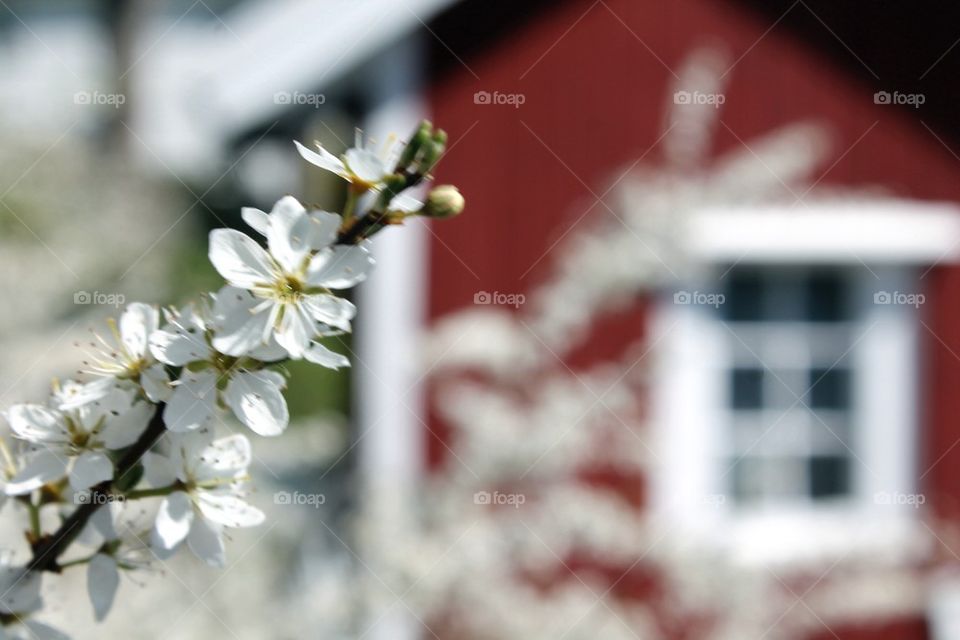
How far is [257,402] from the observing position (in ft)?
2.64

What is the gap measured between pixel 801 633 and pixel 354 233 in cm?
325

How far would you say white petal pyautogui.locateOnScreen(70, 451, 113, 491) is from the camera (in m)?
0.79

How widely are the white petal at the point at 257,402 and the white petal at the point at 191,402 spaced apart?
0.9 inches

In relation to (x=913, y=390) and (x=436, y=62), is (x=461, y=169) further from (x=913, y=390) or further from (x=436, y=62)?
(x=913, y=390)

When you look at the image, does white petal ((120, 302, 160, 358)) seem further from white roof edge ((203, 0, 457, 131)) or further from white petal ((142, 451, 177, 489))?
white roof edge ((203, 0, 457, 131))

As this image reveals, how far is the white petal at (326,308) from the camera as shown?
82 cm

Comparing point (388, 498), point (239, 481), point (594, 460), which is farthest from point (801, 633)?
point (239, 481)

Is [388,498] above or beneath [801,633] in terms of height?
above

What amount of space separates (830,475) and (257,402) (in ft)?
12.2

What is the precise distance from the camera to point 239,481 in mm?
887

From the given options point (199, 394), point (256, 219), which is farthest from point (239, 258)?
point (199, 394)

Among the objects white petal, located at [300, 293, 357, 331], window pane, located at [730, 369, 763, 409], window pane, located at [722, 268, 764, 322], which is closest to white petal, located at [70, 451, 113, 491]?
white petal, located at [300, 293, 357, 331]

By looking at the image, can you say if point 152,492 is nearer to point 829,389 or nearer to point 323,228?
point 323,228

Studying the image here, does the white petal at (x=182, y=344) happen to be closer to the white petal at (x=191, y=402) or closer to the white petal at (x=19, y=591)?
the white petal at (x=191, y=402)
